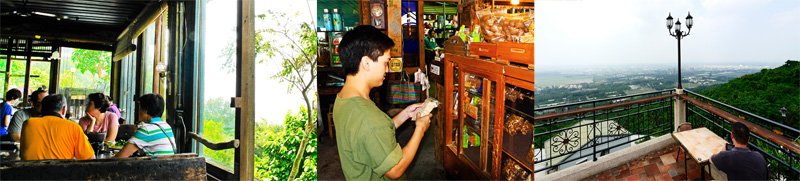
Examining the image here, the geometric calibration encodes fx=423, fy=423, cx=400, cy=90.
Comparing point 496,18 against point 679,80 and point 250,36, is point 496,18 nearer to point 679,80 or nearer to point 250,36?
point 679,80

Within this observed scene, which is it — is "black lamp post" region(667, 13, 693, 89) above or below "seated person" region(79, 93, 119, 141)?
above

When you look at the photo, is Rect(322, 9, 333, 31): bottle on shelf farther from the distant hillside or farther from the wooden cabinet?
the distant hillside

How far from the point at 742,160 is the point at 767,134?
133 mm

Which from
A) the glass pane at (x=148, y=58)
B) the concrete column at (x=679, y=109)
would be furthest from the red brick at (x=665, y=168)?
the glass pane at (x=148, y=58)

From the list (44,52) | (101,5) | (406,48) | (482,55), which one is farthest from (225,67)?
(482,55)

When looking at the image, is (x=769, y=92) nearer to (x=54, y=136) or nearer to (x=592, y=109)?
(x=592, y=109)

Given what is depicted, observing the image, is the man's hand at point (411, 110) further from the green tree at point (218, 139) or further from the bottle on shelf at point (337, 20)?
the green tree at point (218, 139)

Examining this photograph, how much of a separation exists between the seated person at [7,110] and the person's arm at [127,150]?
0.56 metres

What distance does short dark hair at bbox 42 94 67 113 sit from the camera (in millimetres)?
2416

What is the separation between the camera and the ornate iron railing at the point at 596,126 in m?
1.99

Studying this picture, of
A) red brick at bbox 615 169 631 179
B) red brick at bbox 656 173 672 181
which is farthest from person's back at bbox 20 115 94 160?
red brick at bbox 656 173 672 181

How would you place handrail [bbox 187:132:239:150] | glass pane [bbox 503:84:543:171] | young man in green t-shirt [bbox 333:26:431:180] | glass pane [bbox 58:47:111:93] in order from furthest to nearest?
handrail [bbox 187:132:239:150], glass pane [bbox 58:47:111:93], glass pane [bbox 503:84:543:171], young man in green t-shirt [bbox 333:26:431:180]

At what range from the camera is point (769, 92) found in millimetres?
1562

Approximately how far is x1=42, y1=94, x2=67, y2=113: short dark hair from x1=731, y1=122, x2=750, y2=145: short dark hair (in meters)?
3.31
